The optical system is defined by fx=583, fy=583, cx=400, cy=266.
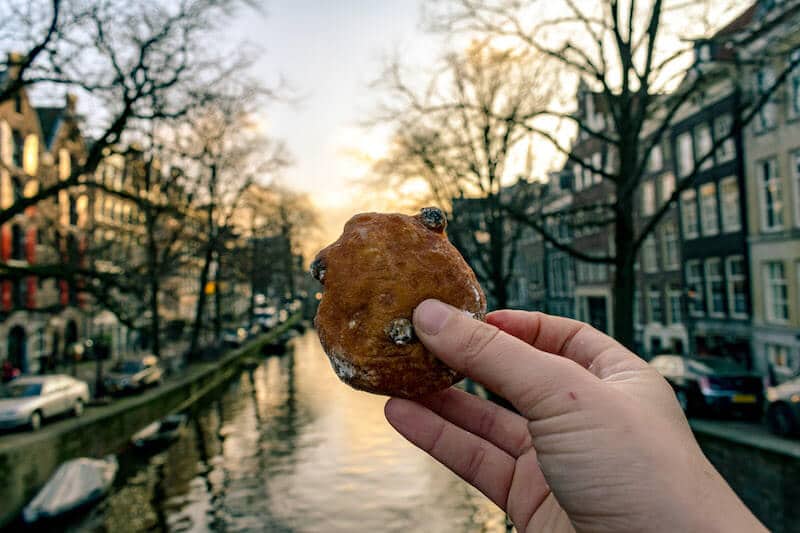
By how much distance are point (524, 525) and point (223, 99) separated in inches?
553

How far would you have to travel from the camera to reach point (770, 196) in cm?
2373

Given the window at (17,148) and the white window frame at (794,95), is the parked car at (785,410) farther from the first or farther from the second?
the window at (17,148)

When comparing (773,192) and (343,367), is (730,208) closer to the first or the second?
(773,192)

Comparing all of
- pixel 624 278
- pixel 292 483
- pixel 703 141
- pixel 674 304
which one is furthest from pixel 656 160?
pixel 292 483

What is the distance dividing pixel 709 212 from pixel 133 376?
89.7 feet

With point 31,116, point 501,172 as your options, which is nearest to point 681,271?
point 501,172

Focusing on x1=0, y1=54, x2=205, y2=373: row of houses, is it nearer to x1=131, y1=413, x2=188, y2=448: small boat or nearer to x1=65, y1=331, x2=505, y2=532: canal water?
x1=131, y1=413, x2=188, y2=448: small boat

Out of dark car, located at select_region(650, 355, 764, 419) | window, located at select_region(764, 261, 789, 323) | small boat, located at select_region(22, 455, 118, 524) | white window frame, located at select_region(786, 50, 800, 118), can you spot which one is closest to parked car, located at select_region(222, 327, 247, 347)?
small boat, located at select_region(22, 455, 118, 524)

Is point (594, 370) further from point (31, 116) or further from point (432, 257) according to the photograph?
point (31, 116)

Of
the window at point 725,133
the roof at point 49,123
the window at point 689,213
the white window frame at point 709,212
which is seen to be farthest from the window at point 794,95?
the roof at point 49,123

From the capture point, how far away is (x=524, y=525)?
2443mm

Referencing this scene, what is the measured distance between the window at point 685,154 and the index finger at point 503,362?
98.3 feet

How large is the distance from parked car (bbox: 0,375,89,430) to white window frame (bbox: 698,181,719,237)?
27197 millimetres

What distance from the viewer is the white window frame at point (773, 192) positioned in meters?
23.1
